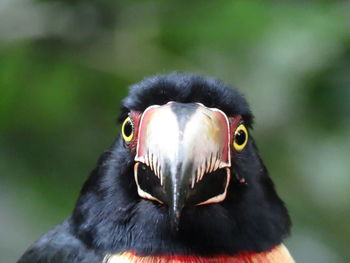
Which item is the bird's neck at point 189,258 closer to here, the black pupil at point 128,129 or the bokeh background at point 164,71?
the black pupil at point 128,129

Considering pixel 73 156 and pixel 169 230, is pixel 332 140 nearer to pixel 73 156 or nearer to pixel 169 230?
pixel 73 156

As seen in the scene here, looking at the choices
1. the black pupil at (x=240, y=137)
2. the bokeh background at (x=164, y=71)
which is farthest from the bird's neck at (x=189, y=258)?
the bokeh background at (x=164, y=71)

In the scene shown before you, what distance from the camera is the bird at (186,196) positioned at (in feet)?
6.30

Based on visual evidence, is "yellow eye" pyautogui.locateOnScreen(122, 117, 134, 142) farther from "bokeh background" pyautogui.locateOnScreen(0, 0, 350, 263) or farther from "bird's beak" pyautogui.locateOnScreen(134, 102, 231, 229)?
"bokeh background" pyautogui.locateOnScreen(0, 0, 350, 263)

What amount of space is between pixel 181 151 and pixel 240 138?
0.83 feet

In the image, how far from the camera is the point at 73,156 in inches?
115

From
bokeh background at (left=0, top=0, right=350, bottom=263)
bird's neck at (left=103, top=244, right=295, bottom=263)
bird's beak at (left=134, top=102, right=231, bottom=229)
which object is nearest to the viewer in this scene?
bird's beak at (left=134, top=102, right=231, bottom=229)

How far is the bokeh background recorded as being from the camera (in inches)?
107

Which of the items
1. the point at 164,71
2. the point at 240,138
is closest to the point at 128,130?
the point at 240,138

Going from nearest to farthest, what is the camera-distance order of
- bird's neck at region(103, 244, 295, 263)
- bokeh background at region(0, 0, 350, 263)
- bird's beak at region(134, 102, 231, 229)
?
1. bird's beak at region(134, 102, 231, 229)
2. bird's neck at region(103, 244, 295, 263)
3. bokeh background at region(0, 0, 350, 263)

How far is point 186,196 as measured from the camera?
1.87 metres

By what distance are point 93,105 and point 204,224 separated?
1.00 meters

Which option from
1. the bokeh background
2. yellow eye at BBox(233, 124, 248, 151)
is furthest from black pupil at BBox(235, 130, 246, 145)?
the bokeh background

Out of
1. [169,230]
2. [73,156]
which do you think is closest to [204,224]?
[169,230]
